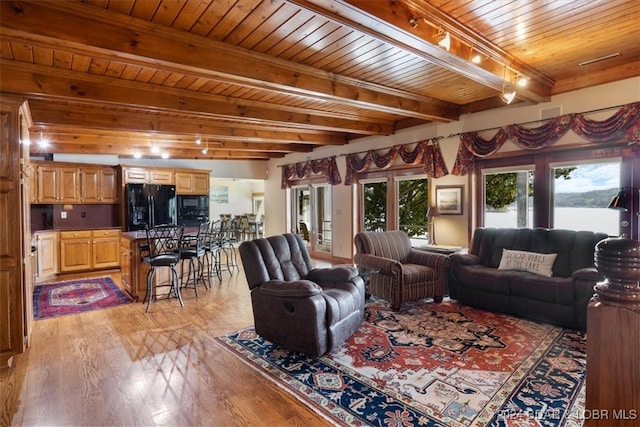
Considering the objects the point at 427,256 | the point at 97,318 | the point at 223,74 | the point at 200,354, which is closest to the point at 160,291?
the point at 97,318

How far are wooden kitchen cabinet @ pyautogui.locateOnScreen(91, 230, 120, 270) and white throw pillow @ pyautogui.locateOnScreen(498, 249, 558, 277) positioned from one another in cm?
693

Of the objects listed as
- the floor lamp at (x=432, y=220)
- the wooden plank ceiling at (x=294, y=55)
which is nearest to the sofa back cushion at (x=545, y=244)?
the floor lamp at (x=432, y=220)

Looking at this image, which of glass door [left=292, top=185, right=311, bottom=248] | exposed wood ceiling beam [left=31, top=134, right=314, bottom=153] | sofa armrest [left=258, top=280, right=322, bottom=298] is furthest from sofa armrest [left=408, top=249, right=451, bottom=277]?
exposed wood ceiling beam [left=31, top=134, right=314, bottom=153]

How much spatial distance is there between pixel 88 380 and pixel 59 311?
2.25m

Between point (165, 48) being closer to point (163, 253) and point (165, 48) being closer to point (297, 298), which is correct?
point (297, 298)

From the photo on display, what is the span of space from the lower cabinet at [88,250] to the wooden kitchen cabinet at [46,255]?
10cm

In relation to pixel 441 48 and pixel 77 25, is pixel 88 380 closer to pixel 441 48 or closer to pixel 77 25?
pixel 77 25

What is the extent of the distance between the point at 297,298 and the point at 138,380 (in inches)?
52.0

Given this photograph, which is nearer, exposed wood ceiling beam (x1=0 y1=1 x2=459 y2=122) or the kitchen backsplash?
exposed wood ceiling beam (x1=0 y1=1 x2=459 y2=122)

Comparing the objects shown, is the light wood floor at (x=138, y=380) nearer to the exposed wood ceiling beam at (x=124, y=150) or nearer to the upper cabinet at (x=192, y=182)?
the exposed wood ceiling beam at (x=124, y=150)

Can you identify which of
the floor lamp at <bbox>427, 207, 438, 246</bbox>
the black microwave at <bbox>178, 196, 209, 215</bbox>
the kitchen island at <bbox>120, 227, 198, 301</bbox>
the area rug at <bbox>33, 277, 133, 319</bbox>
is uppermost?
the black microwave at <bbox>178, 196, 209, 215</bbox>

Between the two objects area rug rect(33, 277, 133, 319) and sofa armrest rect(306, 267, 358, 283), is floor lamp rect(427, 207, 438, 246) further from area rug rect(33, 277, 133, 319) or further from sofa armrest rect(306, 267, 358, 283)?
area rug rect(33, 277, 133, 319)

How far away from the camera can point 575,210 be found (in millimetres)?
4344

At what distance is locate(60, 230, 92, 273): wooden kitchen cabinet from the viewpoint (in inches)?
248
